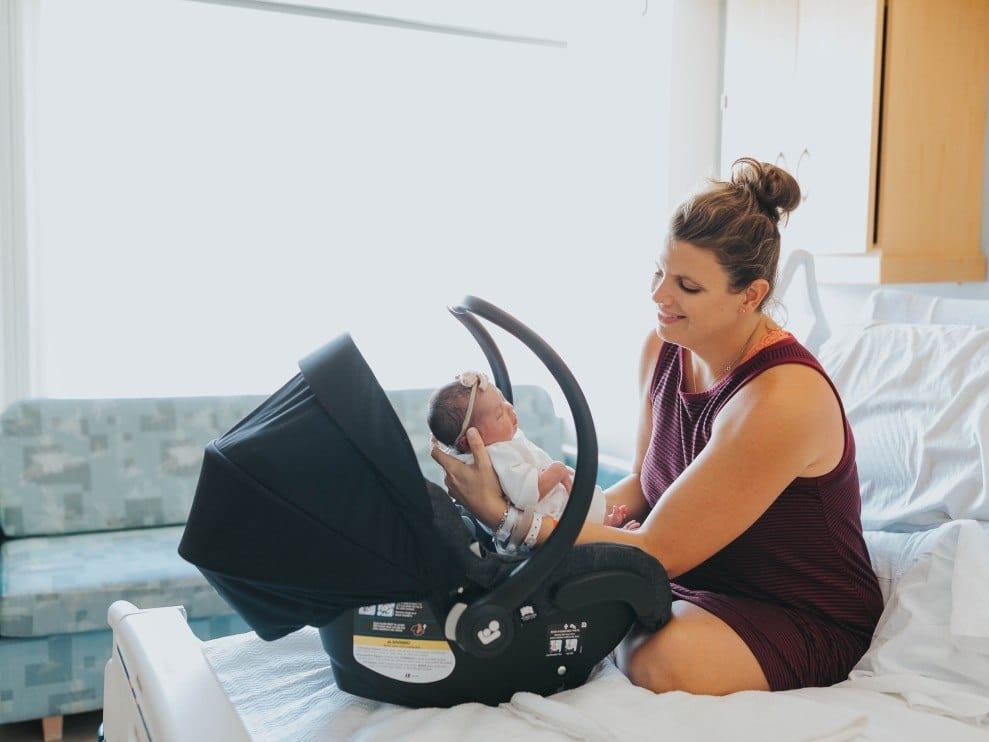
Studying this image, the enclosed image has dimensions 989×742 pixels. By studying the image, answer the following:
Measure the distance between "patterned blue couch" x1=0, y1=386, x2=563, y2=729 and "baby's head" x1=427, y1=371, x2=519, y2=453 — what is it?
4.25 feet

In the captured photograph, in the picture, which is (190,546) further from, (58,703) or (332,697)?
(58,703)

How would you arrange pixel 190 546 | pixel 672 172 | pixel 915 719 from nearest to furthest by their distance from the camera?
pixel 190 546
pixel 915 719
pixel 672 172

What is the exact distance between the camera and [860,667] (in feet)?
4.88

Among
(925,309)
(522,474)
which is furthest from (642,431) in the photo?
(925,309)

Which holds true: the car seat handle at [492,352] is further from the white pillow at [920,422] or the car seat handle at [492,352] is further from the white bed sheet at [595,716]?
the white pillow at [920,422]

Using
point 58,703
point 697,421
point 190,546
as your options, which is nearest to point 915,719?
point 697,421

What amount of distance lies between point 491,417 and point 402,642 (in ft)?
1.11

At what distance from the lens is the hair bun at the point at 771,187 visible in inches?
60.5

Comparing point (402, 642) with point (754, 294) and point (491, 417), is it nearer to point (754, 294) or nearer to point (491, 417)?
point (491, 417)

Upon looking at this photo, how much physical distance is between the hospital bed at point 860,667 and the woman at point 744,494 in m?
0.06

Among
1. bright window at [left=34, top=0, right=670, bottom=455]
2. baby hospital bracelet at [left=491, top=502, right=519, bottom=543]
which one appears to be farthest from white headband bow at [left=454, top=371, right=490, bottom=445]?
bright window at [left=34, top=0, right=670, bottom=455]

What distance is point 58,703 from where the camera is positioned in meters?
2.35

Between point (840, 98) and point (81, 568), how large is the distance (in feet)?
6.94

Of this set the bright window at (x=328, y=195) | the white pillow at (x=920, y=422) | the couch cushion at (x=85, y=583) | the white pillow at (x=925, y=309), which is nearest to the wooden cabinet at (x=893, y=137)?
the white pillow at (x=925, y=309)
